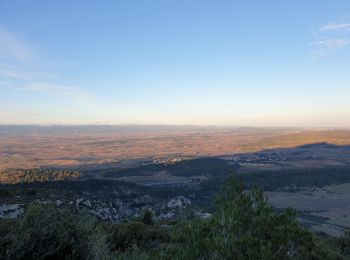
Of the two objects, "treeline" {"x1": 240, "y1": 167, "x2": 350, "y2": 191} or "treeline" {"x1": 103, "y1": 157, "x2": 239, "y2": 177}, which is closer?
"treeline" {"x1": 240, "y1": 167, "x2": 350, "y2": 191}

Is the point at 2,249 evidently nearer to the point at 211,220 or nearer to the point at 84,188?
the point at 211,220

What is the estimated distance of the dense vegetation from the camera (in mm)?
9086

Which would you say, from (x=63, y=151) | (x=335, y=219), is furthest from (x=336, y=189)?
(x=63, y=151)

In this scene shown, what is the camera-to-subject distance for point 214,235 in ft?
30.7

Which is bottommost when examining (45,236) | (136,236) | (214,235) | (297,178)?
(297,178)

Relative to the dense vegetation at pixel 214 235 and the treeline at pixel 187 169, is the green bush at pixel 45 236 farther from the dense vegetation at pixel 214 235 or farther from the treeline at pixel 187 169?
the treeline at pixel 187 169

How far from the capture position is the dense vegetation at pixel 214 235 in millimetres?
9086

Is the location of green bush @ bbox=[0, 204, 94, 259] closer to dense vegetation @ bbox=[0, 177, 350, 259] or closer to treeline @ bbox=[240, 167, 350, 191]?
dense vegetation @ bbox=[0, 177, 350, 259]

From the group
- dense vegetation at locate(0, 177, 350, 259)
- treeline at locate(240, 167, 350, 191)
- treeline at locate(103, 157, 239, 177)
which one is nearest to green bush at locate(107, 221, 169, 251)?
dense vegetation at locate(0, 177, 350, 259)

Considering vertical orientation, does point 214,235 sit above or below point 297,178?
above

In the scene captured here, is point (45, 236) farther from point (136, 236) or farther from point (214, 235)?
point (136, 236)

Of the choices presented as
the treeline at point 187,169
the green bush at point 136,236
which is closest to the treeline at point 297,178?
the treeline at point 187,169

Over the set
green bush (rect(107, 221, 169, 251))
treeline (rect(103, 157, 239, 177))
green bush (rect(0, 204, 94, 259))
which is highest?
green bush (rect(0, 204, 94, 259))

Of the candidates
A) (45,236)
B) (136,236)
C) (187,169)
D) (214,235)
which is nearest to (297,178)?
(187,169)
